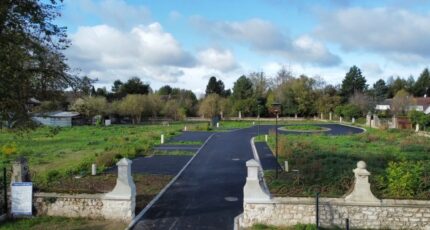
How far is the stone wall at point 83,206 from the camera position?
38.2 feet

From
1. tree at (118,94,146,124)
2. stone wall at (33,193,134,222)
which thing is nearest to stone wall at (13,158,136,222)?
stone wall at (33,193,134,222)

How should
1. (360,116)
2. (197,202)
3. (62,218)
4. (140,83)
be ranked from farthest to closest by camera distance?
(140,83) < (360,116) < (197,202) < (62,218)

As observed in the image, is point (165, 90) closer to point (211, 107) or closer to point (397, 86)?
point (211, 107)

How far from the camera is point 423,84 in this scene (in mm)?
100000

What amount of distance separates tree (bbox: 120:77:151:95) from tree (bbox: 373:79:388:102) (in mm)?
53073

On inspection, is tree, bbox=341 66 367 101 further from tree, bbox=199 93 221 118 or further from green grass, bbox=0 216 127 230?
green grass, bbox=0 216 127 230

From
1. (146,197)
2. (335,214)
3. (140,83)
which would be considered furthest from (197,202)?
(140,83)

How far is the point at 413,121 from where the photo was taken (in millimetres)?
46219

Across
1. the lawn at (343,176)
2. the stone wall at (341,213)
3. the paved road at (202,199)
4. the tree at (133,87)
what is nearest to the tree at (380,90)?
the tree at (133,87)

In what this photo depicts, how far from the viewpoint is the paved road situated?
11445 mm

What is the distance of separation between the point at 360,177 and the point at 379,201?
792mm

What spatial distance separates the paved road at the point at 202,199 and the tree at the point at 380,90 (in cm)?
8058

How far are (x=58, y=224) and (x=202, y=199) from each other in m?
4.79

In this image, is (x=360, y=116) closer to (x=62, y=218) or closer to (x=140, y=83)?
(x=140, y=83)
